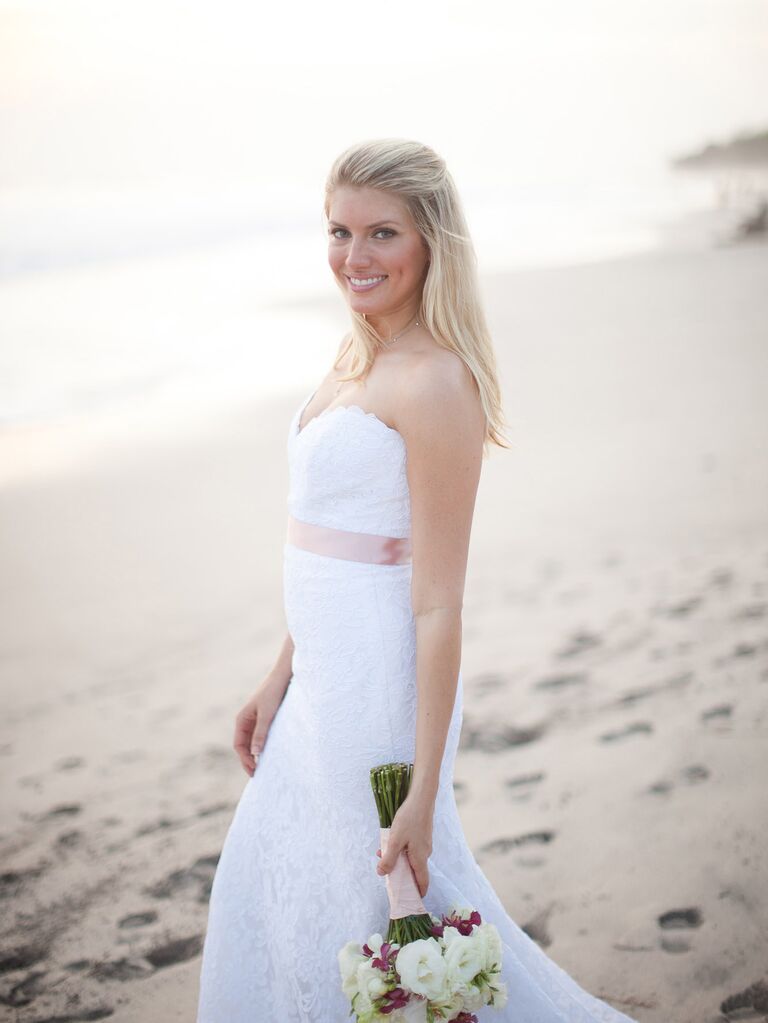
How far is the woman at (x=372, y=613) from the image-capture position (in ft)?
6.22

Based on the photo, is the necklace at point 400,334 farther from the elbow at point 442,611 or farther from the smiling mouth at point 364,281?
the elbow at point 442,611

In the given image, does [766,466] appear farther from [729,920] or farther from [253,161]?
[253,161]

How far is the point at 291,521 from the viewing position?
215cm

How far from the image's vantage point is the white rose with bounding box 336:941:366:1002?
5.97 ft

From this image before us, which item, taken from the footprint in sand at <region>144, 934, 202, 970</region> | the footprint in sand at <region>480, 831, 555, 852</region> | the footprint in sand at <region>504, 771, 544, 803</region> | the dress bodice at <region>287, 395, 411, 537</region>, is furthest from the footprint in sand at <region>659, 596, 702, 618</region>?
the dress bodice at <region>287, 395, 411, 537</region>

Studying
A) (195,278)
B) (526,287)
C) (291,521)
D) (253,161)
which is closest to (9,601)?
(291,521)

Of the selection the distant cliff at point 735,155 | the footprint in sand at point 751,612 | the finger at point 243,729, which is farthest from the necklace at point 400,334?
the distant cliff at point 735,155

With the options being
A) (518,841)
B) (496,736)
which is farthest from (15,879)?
(496,736)

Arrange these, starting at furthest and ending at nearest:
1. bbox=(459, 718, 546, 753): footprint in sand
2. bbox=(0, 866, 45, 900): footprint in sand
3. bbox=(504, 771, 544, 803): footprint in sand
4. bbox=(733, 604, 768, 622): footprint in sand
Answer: bbox=(733, 604, 768, 622): footprint in sand, bbox=(459, 718, 546, 753): footprint in sand, bbox=(504, 771, 544, 803): footprint in sand, bbox=(0, 866, 45, 900): footprint in sand

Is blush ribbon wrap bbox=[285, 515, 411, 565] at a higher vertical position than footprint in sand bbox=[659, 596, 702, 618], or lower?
higher

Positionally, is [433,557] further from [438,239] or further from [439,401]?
[438,239]

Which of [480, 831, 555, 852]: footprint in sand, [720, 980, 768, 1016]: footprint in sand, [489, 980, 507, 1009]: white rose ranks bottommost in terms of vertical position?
[720, 980, 768, 1016]: footprint in sand

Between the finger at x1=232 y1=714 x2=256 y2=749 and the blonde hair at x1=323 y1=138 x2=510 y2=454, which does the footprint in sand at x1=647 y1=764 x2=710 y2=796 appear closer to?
the finger at x1=232 y1=714 x2=256 y2=749

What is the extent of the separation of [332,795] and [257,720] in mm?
389
